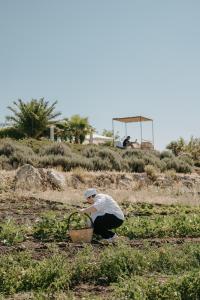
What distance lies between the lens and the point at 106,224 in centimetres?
1012

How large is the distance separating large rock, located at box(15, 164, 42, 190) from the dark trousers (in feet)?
28.3

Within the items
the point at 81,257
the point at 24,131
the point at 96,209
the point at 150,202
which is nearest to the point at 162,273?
the point at 81,257

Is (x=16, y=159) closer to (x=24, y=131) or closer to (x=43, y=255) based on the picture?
(x=43, y=255)

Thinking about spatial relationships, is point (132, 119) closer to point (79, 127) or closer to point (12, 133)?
point (12, 133)

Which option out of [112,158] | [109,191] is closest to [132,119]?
[112,158]

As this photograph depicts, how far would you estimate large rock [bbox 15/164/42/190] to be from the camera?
18609 millimetres

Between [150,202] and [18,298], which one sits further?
[150,202]

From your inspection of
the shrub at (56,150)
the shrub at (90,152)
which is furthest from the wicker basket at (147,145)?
the shrub at (56,150)

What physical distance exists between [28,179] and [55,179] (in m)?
1.05

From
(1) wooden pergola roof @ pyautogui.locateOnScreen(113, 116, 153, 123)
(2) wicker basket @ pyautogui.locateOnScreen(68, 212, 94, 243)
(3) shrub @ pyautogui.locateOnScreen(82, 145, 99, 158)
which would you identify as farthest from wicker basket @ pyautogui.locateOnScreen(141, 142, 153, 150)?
(2) wicker basket @ pyautogui.locateOnScreen(68, 212, 94, 243)

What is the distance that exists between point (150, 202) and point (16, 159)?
7260mm

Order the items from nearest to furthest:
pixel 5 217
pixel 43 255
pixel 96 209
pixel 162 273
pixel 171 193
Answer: pixel 162 273 → pixel 43 255 → pixel 96 209 → pixel 5 217 → pixel 171 193

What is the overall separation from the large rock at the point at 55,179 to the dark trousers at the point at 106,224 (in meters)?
9.36

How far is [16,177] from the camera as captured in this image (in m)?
18.8
